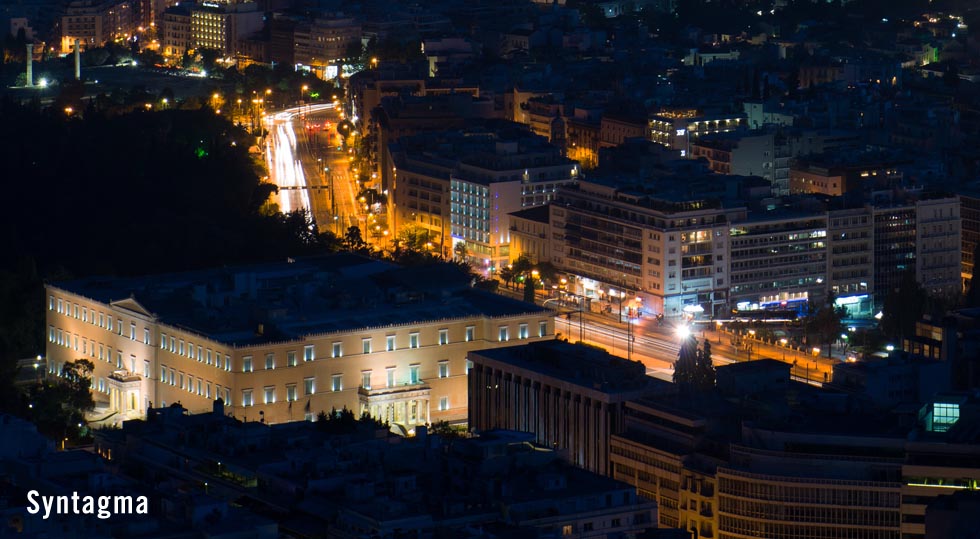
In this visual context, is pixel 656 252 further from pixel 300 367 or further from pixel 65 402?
pixel 65 402

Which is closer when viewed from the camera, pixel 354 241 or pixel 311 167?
A: pixel 354 241

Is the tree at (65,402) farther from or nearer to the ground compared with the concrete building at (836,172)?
nearer to the ground

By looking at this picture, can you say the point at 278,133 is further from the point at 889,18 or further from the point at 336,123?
the point at 889,18

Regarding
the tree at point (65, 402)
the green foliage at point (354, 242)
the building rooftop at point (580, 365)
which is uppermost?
the building rooftop at point (580, 365)

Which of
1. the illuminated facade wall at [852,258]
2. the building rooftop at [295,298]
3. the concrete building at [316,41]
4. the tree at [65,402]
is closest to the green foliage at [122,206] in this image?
the tree at [65,402]

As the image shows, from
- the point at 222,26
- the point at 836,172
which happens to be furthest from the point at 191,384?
the point at 222,26

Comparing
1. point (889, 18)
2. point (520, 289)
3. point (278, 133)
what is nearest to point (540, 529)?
point (520, 289)

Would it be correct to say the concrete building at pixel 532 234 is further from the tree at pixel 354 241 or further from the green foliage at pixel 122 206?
the green foliage at pixel 122 206

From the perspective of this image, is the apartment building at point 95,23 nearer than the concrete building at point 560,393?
No
